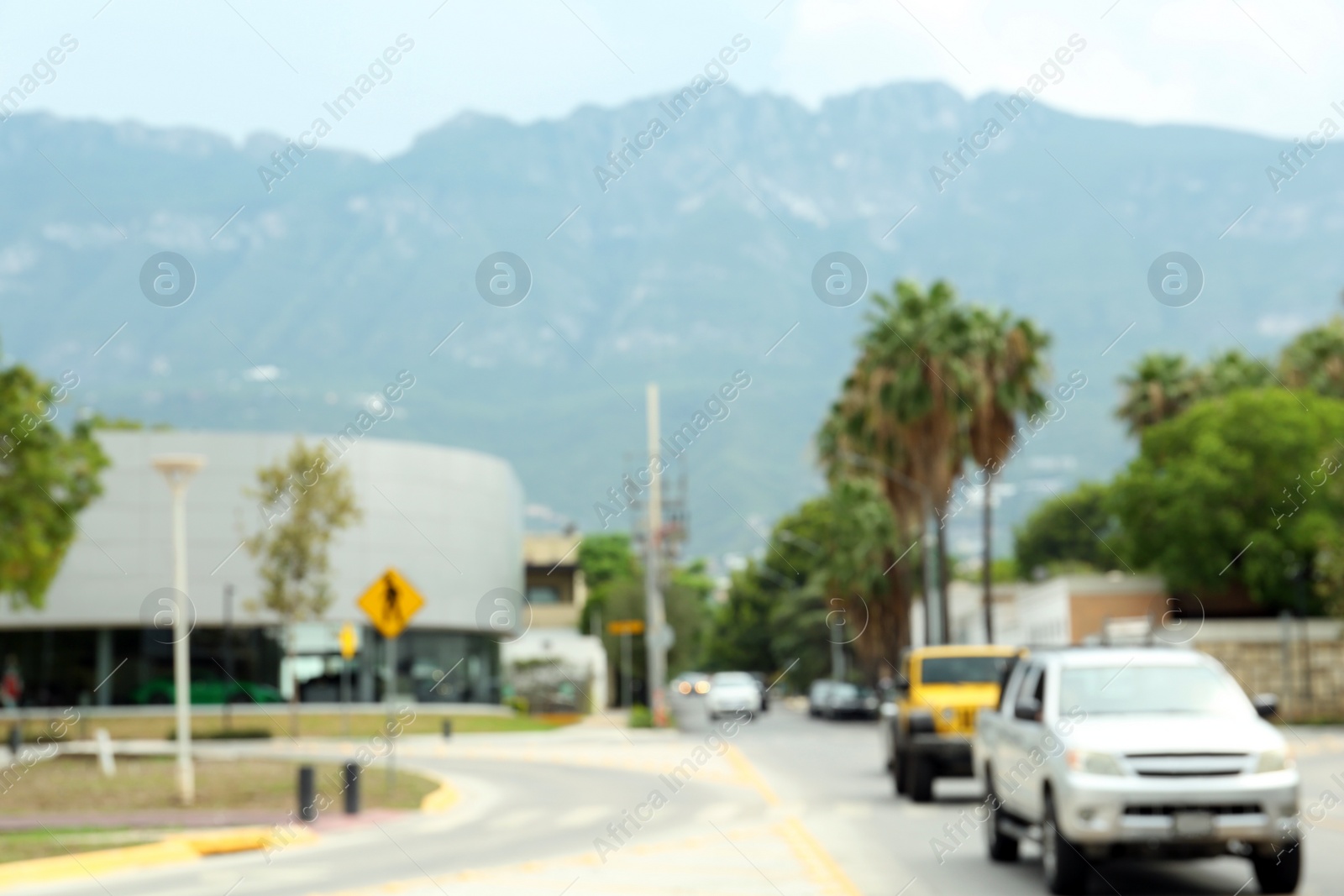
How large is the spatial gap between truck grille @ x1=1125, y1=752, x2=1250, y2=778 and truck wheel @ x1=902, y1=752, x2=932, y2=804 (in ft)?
30.8

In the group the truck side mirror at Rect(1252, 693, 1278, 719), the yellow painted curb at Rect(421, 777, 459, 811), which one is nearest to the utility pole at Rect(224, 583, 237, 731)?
the yellow painted curb at Rect(421, 777, 459, 811)

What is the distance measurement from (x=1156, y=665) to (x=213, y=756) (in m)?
30.4

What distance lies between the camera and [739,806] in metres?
21.8

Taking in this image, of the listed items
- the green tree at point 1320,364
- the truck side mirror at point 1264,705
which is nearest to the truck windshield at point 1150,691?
the truck side mirror at point 1264,705

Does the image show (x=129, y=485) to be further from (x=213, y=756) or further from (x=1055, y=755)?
(x=1055, y=755)

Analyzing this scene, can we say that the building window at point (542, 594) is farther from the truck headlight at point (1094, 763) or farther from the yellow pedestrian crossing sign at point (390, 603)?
the truck headlight at point (1094, 763)

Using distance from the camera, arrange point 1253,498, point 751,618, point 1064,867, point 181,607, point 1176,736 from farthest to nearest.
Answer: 1. point 751,618
2. point 1253,498
3. point 181,607
4. point 1064,867
5. point 1176,736

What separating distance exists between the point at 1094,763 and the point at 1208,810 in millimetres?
799

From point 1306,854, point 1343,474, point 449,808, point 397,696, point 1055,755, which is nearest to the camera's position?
point 1055,755

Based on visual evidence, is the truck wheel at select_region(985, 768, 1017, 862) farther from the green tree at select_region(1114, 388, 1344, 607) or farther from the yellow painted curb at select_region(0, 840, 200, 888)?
the green tree at select_region(1114, 388, 1344, 607)

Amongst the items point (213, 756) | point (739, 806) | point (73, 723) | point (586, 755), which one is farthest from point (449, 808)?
point (73, 723)

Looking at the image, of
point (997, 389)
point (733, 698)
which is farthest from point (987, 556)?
point (733, 698)

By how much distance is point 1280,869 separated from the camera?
11.5 m

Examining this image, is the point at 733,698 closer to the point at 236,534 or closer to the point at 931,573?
the point at 931,573
